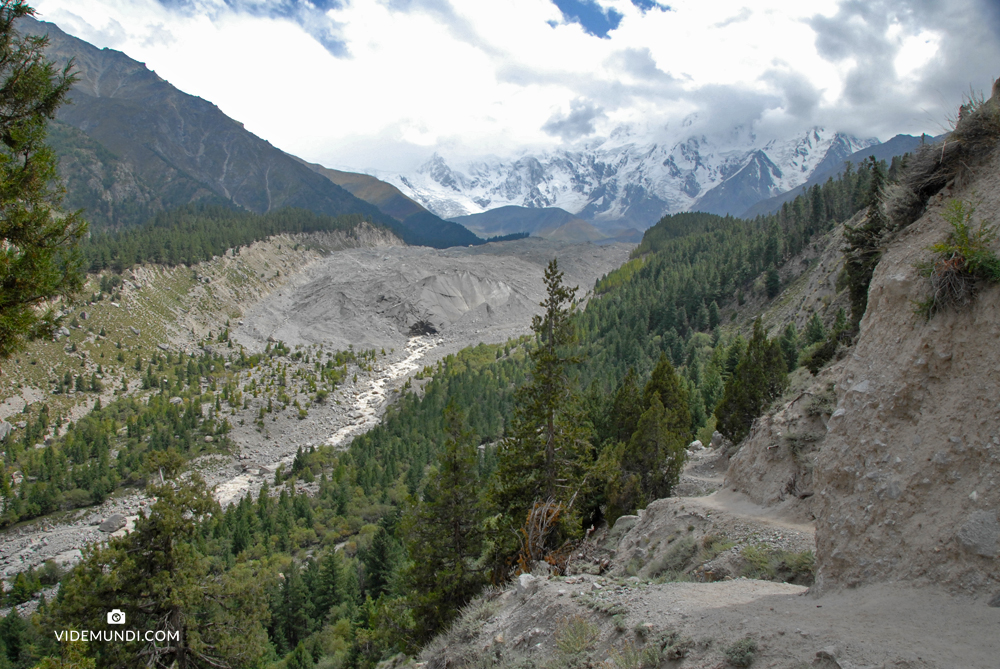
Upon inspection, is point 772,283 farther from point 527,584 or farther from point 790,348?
point 527,584

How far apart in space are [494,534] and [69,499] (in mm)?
58248

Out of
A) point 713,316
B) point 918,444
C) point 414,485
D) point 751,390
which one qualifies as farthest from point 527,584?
point 713,316

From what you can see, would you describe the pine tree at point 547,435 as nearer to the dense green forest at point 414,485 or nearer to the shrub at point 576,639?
the dense green forest at point 414,485

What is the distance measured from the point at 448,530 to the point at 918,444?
13.6 metres

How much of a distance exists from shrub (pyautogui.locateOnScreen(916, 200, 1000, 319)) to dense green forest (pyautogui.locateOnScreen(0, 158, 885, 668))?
10.2m

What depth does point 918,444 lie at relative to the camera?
6.77 meters

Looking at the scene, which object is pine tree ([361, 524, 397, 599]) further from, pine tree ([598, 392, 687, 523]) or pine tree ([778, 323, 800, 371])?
pine tree ([778, 323, 800, 371])

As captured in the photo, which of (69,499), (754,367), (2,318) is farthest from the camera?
(69,499)

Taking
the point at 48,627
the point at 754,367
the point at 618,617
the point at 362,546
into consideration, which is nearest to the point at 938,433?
the point at 618,617

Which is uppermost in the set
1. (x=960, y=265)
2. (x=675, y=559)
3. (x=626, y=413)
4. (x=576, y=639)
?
(x=960, y=265)

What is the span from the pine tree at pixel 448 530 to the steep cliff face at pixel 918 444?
11.3m

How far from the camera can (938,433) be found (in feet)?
21.7

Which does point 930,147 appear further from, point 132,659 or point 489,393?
point 489,393

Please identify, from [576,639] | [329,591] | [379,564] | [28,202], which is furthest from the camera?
[379,564]
